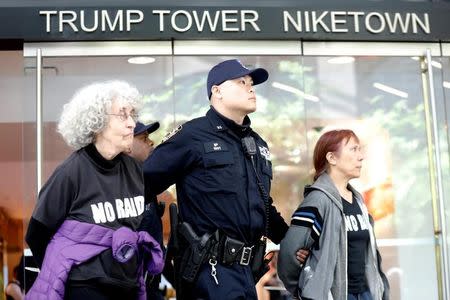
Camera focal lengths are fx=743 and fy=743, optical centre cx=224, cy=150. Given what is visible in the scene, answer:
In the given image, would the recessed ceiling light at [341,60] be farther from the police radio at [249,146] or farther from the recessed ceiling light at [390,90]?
the police radio at [249,146]

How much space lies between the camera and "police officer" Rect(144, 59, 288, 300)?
12.6ft

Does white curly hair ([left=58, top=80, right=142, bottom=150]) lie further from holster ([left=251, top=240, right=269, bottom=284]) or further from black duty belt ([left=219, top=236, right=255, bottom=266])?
holster ([left=251, top=240, right=269, bottom=284])

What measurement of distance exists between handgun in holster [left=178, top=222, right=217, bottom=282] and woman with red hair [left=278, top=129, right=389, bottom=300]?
71 centimetres

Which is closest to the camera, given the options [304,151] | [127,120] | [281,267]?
[127,120]

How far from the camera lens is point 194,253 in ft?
12.6

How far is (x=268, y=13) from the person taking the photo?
22.6ft

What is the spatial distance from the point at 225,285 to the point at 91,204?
0.87 meters

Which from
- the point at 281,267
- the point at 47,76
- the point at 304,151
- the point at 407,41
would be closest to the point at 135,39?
the point at 47,76

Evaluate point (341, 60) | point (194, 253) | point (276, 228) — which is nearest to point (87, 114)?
point (194, 253)

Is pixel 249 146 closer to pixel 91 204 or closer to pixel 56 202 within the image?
pixel 91 204

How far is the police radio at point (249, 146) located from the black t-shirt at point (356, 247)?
2.62ft

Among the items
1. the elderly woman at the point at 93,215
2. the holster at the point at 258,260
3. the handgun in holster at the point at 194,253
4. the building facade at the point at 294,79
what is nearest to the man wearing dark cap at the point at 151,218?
the handgun in holster at the point at 194,253

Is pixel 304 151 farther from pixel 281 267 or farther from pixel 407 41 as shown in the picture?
pixel 281 267

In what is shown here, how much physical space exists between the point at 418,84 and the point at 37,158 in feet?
12.4
